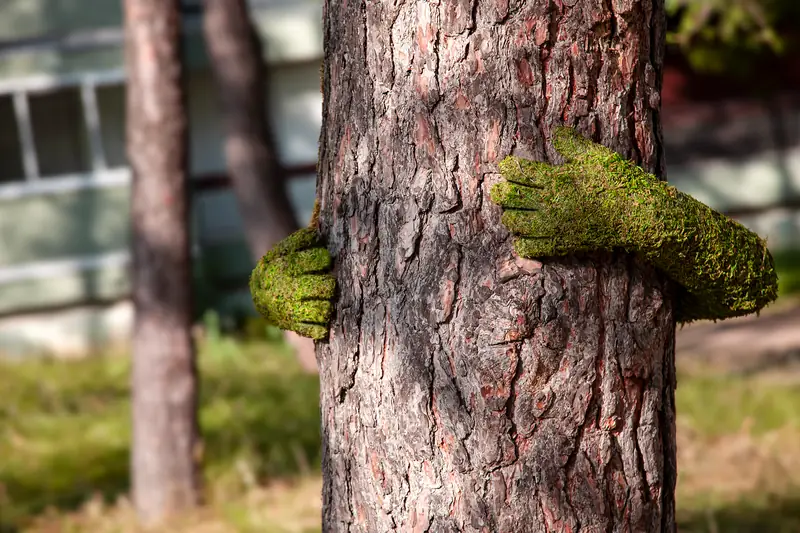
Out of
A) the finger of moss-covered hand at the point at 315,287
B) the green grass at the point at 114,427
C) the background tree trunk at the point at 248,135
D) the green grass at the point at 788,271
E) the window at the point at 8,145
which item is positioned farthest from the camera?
the window at the point at 8,145

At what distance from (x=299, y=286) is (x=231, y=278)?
9.46 meters

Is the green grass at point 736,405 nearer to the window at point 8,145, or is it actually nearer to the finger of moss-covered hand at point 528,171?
the finger of moss-covered hand at point 528,171

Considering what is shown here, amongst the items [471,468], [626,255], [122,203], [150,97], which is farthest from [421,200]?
[122,203]

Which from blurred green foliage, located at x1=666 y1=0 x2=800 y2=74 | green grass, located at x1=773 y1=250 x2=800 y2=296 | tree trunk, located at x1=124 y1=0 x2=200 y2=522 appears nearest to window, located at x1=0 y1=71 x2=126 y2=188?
tree trunk, located at x1=124 y1=0 x2=200 y2=522

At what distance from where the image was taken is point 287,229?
774 cm

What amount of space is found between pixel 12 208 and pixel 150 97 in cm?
624

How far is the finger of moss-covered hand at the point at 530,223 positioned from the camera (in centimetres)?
186

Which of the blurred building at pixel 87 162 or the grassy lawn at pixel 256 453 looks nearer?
the grassy lawn at pixel 256 453

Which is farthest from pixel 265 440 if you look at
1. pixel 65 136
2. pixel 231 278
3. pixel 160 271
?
pixel 65 136

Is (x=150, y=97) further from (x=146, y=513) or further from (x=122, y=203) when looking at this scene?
(x=122, y=203)

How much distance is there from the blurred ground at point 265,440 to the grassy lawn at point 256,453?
0.5 inches

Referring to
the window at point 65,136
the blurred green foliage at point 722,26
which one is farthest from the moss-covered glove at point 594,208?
the window at point 65,136

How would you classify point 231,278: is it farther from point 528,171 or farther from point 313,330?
point 528,171

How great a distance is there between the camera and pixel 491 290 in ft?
6.27
